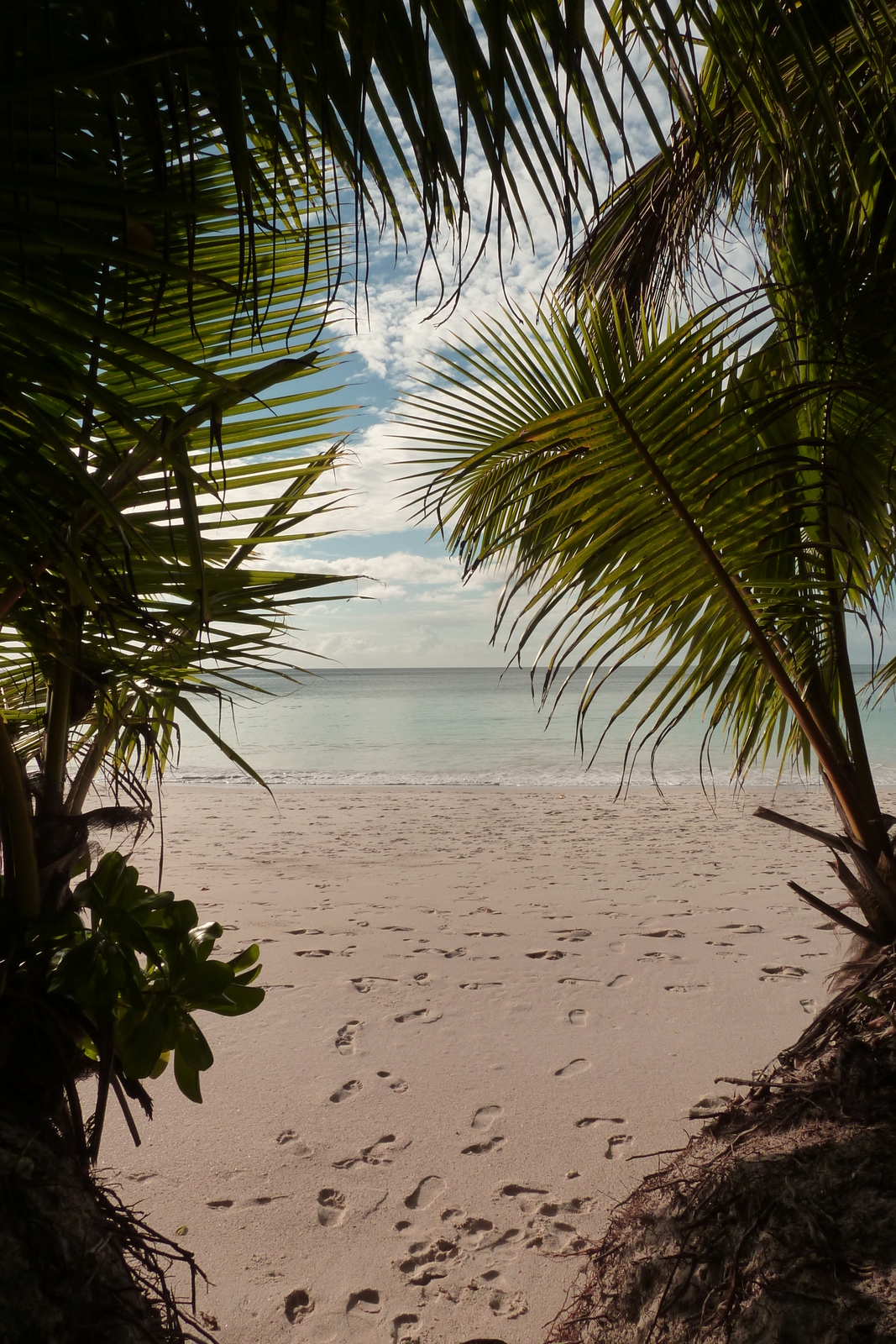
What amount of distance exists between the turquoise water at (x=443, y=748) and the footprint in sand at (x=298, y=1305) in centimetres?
305

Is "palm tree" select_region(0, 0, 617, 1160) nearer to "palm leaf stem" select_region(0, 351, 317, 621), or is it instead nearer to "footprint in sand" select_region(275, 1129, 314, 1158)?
"palm leaf stem" select_region(0, 351, 317, 621)

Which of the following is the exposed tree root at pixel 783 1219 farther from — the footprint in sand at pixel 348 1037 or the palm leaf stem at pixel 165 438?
the footprint in sand at pixel 348 1037

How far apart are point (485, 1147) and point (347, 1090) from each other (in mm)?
620

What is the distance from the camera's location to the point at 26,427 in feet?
3.14

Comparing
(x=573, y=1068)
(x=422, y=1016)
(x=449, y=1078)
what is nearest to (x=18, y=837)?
(x=449, y=1078)

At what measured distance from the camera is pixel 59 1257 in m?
1.12

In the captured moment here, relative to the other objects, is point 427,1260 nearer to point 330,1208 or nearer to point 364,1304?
point 364,1304

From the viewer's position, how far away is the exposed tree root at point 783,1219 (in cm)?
129

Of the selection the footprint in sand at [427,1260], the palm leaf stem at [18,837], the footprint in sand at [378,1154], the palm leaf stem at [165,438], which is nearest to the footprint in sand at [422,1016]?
the footprint in sand at [378,1154]

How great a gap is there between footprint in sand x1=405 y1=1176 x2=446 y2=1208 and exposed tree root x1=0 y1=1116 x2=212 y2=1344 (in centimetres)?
129

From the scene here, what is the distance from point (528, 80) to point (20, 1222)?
149 cm

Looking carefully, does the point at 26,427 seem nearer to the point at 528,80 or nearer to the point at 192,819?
the point at 528,80

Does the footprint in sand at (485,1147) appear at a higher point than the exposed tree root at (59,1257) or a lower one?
lower

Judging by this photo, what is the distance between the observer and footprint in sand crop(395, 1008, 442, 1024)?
3661mm
